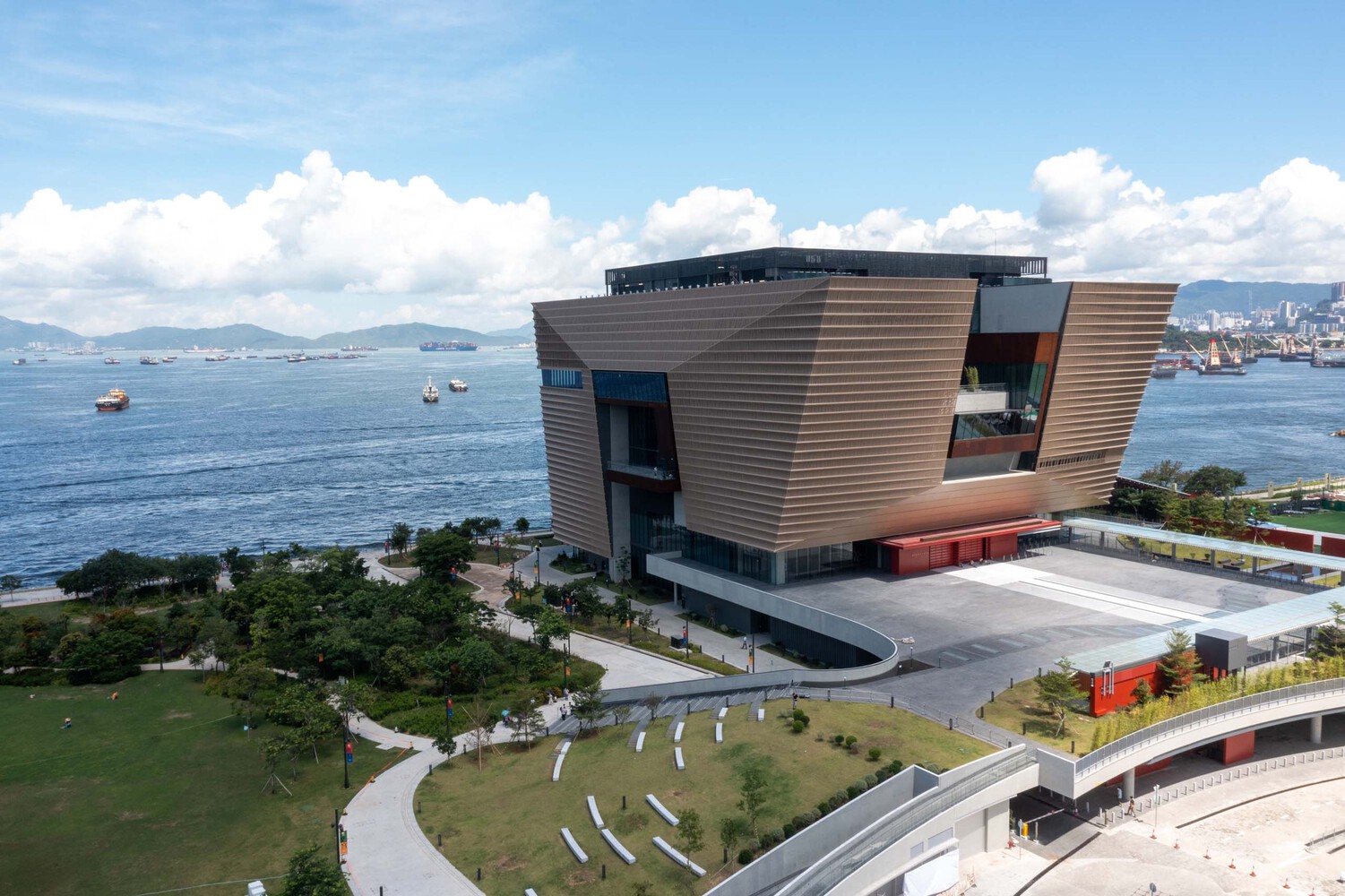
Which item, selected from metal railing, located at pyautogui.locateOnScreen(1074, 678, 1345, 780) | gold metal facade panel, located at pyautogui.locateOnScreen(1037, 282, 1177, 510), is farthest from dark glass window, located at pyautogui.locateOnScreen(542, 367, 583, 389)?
metal railing, located at pyautogui.locateOnScreen(1074, 678, 1345, 780)

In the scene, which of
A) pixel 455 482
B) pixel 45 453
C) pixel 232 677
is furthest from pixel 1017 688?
pixel 45 453

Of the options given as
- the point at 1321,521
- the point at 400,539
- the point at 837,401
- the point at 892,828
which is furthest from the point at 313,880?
the point at 1321,521

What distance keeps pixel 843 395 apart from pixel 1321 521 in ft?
217

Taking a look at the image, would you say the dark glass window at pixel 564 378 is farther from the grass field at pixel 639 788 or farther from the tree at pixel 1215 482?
the tree at pixel 1215 482

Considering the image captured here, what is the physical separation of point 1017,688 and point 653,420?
41105 mm

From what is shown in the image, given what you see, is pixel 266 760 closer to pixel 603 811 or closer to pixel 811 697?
pixel 603 811

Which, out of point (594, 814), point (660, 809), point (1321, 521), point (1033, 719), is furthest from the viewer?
point (1321, 521)

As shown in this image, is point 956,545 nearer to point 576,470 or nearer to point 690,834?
point 576,470

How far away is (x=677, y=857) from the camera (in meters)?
36.8

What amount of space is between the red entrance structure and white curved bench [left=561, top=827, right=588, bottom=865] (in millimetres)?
37598

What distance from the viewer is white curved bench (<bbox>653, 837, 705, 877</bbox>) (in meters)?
35.8

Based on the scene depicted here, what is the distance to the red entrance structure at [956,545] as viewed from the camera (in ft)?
233

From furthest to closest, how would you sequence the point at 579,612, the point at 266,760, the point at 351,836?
the point at 579,612, the point at 266,760, the point at 351,836

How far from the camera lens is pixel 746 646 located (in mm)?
65812
